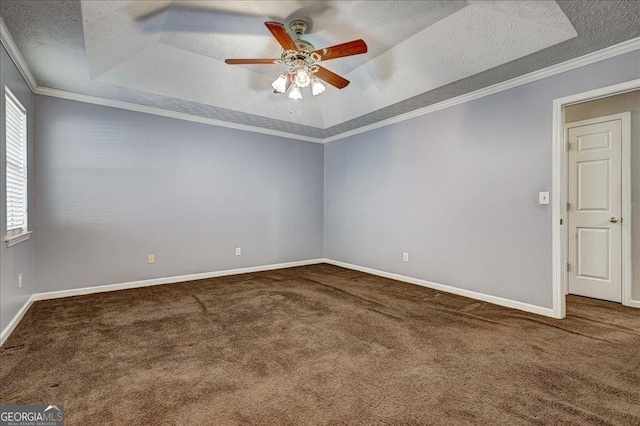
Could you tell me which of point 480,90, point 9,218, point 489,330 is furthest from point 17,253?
point 480,90

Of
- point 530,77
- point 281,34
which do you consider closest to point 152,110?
point 281,34

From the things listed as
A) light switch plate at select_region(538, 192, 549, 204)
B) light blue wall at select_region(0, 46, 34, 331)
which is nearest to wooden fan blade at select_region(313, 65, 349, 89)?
light switch plate at select_region(538, 192, 549, 204)

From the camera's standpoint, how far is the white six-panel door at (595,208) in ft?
11.3

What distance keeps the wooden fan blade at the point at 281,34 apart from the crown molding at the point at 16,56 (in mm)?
1982

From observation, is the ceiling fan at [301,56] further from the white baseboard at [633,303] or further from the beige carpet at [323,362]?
the white baseboard at [633,303]

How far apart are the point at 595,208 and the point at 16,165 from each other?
244 inches

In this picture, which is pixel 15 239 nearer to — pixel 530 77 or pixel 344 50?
pixel 344 50

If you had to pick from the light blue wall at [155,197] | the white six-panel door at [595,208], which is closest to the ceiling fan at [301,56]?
the light blue wall at [155,197]

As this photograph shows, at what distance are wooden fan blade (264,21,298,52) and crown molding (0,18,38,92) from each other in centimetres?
198

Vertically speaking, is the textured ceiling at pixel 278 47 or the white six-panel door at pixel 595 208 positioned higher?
the textured ceiling at pixel 278 47

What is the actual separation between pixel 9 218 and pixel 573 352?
467 cm

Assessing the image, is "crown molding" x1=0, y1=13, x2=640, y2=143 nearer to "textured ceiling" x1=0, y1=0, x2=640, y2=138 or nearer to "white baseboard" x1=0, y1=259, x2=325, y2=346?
"textured ceiling" x1=0, y1=0, x2=640, y2=138

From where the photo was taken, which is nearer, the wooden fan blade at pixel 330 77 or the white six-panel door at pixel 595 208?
the wooden fan blade at pixel 330 77

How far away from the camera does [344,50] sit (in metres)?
2.43
